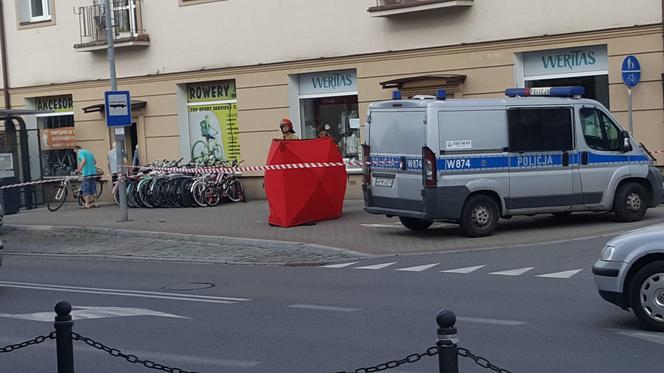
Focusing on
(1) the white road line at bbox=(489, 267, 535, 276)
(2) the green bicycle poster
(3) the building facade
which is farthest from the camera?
(2) the green bicycle poster

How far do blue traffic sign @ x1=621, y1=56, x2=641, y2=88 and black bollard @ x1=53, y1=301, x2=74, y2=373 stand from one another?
16529 mm

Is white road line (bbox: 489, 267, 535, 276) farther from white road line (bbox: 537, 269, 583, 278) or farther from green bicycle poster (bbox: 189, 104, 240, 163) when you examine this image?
green bicycle poster (bbox: 189, 104, 240, 163)

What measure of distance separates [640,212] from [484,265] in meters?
4.91

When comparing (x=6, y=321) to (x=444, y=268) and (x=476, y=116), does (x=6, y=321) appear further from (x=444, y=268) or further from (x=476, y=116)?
(x=476, y=116)

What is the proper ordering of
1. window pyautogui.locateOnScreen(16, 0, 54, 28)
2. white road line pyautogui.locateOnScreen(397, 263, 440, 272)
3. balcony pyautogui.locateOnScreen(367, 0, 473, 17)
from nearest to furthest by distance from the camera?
white road line pyautogui.locateOnScreen(397, 263, 440, 272)
balcony pyautogui.locateOnScreen(367, 0, 473, 17)
window pyautogui.locateOnScreen(16, 0, 54, 28)

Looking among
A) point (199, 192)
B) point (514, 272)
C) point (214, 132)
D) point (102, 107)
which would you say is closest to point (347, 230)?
point (514, 272)

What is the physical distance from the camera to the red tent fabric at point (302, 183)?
19.3m

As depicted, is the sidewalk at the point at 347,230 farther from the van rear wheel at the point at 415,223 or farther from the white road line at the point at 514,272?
the white road line at the point at 514,272

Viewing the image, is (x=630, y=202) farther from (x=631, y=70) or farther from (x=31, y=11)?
(x=31, y=11)

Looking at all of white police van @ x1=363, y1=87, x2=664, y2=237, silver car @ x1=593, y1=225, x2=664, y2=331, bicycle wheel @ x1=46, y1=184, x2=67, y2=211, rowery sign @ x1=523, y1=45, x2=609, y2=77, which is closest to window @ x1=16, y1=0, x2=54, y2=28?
bicycle wheel @ x1=46, y1=184, x2=67, y2=211

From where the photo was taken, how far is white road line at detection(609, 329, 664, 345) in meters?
8.77

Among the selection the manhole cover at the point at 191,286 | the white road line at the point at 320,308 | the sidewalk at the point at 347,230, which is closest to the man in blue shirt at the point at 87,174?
the sidewalk at the point at 347,230

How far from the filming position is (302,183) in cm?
1950

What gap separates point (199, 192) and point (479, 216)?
413 inches
